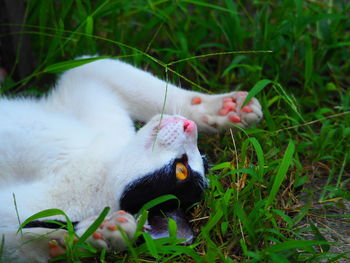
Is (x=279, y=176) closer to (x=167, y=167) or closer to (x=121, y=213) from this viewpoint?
(x=167, y=167)

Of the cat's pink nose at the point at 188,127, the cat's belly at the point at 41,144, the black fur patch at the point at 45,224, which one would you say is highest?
the cat's pink nose at the point at 188,127

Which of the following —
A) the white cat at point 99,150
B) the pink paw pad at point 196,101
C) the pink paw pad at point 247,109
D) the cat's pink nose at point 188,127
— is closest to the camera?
the white cat at point 99,150

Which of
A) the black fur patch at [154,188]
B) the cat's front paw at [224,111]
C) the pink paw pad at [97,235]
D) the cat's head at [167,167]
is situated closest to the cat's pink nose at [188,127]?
the cat's head at [167,167]

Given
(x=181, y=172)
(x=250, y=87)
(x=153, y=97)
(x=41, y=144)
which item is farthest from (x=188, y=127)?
(x=250, y=87)

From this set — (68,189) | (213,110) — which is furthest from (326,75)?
(68,189)

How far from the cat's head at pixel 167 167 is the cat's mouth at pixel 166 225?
31mm

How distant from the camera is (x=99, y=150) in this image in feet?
7.24

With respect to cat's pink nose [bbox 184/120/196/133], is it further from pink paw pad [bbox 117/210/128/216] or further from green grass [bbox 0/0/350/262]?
pink paw pad [bbox 117/210/128/216]

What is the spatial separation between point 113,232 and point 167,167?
34cm

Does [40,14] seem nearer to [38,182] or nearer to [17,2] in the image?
[17,2]

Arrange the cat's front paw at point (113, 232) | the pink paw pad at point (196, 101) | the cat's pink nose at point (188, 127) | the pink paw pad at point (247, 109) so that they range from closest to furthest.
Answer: the cat's front paw at point (113, 232), the cat's pink nose at point (188, 127), the pink paw pad at point (247, 109), the pink paw pad at point (196, 101)

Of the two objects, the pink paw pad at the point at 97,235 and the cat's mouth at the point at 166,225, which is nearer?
the pink paw pad at the point at 97,235

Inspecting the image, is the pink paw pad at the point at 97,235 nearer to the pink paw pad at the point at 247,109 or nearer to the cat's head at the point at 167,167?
the cat's head at the point at 167,167

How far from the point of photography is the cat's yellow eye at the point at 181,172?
6.58ft
